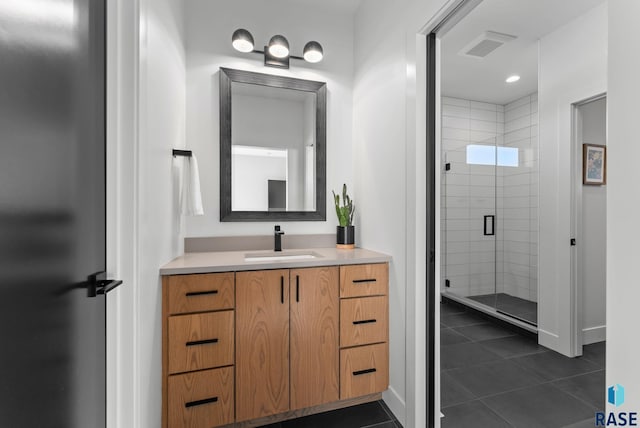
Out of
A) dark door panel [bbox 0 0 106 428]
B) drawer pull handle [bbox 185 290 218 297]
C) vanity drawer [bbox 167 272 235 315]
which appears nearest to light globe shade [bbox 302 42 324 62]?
dark door panel [bbox 0 0 106 428]

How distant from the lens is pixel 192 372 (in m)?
1.36

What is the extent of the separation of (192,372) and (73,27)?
1427 mm

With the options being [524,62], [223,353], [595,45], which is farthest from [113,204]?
[524,62]

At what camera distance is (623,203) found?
2.28ft

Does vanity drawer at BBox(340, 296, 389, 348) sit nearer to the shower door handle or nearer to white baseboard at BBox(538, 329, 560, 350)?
white baseboard at BBox(538, 329, 560, 350)

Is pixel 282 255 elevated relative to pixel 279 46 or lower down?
lower down

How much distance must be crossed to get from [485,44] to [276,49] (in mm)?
1874

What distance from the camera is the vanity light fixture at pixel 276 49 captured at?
74.5 inches

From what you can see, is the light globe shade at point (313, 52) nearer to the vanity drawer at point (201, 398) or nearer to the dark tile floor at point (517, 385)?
the vanity drawer at point (201, 398)

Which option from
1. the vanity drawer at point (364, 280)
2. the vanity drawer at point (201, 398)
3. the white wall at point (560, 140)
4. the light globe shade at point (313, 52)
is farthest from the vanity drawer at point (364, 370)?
the light globe shade at point (313, 52)

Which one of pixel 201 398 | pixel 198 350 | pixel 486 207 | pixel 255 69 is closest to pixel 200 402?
pixel 201 398

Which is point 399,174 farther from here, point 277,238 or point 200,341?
point 200,341

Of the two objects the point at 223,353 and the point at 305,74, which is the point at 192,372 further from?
the point at 305,74

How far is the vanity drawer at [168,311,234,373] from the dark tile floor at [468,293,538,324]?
267 cm
